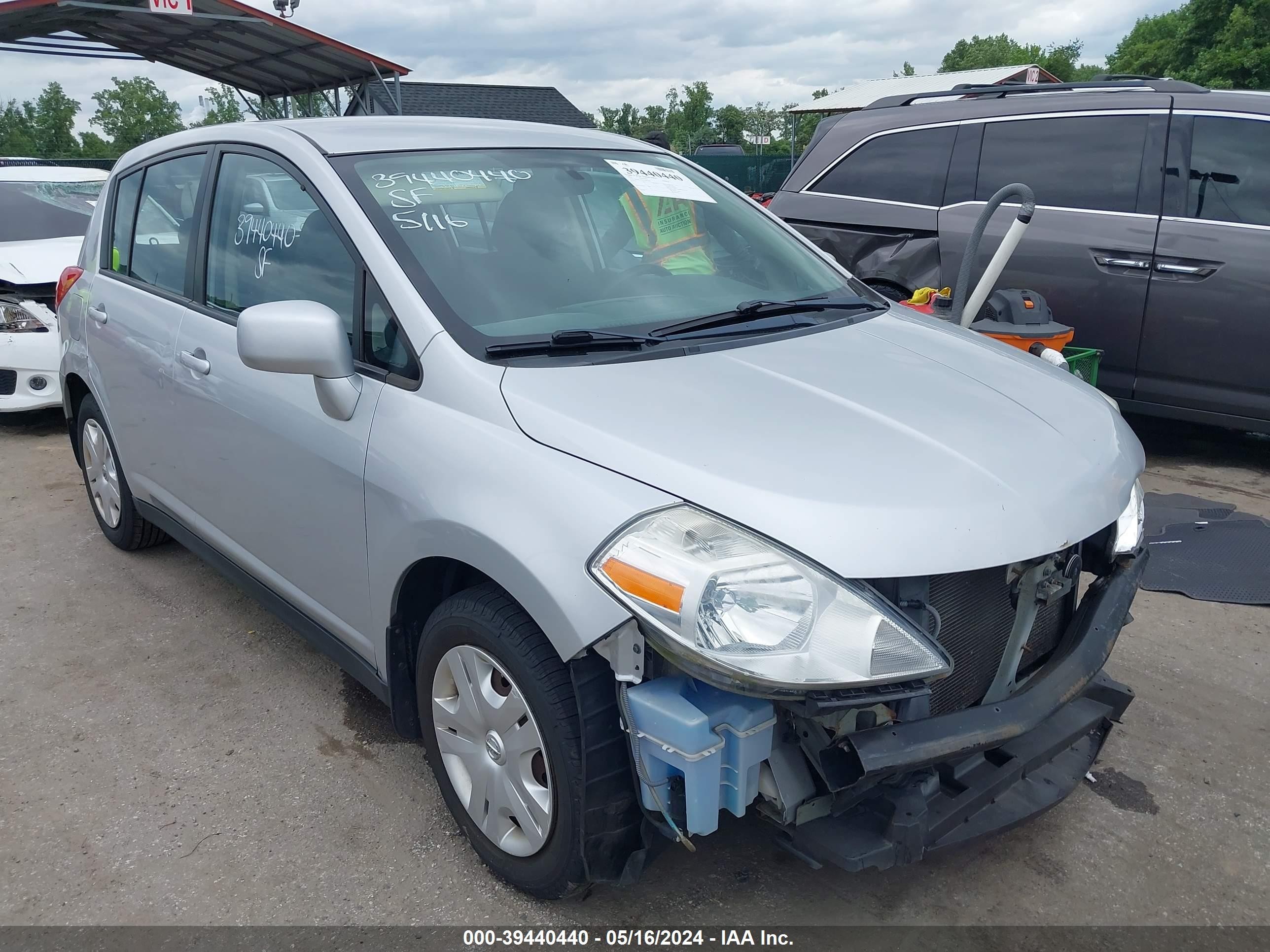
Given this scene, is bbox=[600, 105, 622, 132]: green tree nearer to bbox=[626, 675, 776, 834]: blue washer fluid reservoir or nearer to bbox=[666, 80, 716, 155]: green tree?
bbox=[666, 80, 716, 155]: green tree

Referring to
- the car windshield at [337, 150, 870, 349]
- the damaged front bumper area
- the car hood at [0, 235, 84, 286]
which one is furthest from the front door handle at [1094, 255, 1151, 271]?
the car hood at [0, 235, 84, 286]

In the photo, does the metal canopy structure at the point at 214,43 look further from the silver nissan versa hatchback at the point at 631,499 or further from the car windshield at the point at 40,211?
the silver nissan versa hatchback at the point at 631,499

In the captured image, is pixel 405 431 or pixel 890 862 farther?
pixel 405 431

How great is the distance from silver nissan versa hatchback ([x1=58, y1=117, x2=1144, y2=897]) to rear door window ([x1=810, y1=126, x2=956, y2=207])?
3.20 metres

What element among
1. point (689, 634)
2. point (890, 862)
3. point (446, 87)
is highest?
point (446, 87)

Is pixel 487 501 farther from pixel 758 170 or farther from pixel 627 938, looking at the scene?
pixel 758 170

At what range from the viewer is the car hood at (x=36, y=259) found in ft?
21.2

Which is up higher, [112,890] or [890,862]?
[890,862]

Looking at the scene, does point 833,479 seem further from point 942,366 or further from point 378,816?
point 378,816

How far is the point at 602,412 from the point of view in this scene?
6.77ft

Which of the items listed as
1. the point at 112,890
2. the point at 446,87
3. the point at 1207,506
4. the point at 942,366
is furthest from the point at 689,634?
the point at 446,87

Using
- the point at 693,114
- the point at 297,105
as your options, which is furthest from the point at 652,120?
the point at 297,105

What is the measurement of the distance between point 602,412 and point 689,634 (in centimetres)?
55

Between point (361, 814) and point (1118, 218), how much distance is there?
15.9 feet
